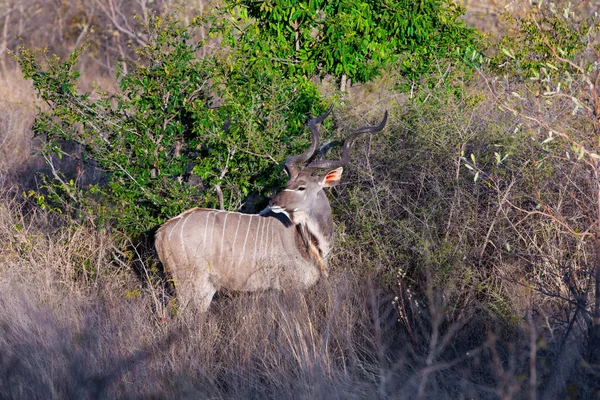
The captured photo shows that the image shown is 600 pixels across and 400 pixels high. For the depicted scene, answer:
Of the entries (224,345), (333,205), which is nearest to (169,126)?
(333,205)

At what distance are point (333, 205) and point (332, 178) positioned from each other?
0.54m

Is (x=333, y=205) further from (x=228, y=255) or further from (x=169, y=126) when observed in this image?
(x=169, y=126)

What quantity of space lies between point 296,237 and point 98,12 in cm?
999

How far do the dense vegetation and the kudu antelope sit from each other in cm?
21

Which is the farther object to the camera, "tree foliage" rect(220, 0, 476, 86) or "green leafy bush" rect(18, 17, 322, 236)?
"tree foliage" rect(220, 0, 476, 86)

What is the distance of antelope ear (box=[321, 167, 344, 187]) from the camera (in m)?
5.24

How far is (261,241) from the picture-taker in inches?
207

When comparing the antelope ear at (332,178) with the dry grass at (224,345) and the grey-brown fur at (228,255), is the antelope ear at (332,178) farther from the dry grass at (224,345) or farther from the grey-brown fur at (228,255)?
the dry grass at (224,345)

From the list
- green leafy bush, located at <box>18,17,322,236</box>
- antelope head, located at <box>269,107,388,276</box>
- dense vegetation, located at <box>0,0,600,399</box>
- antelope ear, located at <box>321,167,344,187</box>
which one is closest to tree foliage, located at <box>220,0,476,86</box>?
dense vegetation, located at <box>0,0,600,399</box>

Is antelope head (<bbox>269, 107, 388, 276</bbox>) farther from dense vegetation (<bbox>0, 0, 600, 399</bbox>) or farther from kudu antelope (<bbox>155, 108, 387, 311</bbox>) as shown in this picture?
dense vegetation (<bbox>0, 0, 600, 399</bbox>)

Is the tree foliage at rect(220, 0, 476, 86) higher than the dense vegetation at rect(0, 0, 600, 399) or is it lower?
higher

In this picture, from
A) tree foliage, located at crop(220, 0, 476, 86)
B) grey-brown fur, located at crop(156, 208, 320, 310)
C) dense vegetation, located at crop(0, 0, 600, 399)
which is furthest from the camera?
tree foliage, located at crop(220, 0, 476, 86)

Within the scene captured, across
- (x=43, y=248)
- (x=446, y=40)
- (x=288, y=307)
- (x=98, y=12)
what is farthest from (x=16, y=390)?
(x=98, y=12)

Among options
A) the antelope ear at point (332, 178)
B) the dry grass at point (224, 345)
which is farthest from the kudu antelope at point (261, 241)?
the dry grass at point (224, 345)
